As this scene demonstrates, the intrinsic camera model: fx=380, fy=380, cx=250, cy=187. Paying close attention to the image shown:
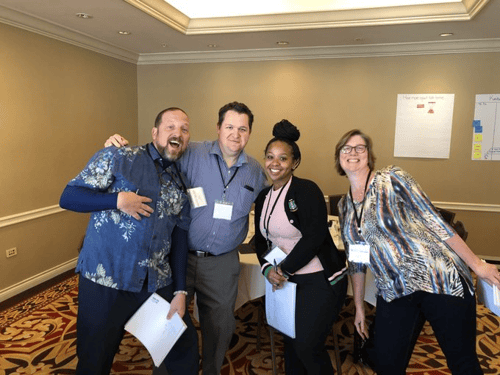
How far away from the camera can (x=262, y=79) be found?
18.5ft

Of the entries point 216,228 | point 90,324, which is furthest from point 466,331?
point 90,324

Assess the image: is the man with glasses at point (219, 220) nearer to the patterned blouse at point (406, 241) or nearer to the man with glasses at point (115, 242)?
the man with glasses at point (115, 242)

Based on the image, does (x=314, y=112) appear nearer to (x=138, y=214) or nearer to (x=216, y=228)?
(x=216, y=228)

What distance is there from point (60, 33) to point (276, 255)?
3862 millimetres

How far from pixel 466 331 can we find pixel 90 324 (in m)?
1.67

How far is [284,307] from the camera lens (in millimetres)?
2051

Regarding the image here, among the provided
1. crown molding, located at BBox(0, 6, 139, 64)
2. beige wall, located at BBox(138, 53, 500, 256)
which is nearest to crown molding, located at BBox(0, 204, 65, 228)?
crown molding, located at BBox(0, 6, 139, 64)

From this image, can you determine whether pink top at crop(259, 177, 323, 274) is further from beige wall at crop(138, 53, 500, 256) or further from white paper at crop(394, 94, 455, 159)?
white paper at crop(394, 94, 455, 159)

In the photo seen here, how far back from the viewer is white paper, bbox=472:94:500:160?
4926 millimetres

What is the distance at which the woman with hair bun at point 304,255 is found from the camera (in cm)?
197

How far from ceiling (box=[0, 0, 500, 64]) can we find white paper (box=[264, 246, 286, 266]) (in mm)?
2704

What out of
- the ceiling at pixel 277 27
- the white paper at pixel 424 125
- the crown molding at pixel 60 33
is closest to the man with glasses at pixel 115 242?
the ceiling at pixel 277 27

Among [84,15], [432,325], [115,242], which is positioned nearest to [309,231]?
[432,325]

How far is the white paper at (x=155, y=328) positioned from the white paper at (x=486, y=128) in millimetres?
4770
